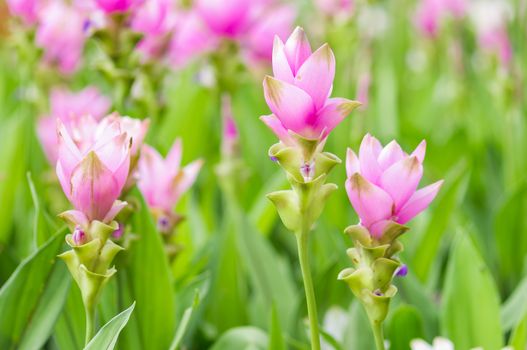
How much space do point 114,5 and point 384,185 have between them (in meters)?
0.56

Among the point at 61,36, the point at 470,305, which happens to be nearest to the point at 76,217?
the point at 470,305

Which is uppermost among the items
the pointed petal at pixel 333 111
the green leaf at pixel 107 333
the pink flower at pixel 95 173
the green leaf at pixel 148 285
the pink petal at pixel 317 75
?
the pink petal at pixel 317 75

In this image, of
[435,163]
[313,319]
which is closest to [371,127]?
[435,163]

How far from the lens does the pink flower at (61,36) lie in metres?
1.85

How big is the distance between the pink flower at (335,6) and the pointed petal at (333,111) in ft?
4.41

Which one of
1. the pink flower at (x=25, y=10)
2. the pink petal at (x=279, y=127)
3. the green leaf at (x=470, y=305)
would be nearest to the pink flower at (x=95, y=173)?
the pink petal at (x=279, y=127)

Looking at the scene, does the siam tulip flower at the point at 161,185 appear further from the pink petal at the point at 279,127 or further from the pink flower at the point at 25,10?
the pink flower at the point at 25,10

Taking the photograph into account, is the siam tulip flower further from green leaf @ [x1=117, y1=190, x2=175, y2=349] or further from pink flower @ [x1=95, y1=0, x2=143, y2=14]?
pink flower @ [x1=95, y1=0, x2=143, y2=14]

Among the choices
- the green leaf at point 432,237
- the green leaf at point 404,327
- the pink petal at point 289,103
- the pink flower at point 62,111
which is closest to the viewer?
the pink petal at point 289,103

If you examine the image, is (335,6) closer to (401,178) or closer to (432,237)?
(432,237)

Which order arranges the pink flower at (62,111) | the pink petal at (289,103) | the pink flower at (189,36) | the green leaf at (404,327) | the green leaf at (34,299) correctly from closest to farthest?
the pink petal at (289,103) → the green leaf at (34,299) → the green leaf at (404,327) → the pink flower at (62,111) → the pink flower at (189,36)

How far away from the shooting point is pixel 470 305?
42.3 inches

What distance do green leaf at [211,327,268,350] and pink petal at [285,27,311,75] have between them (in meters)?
0.42

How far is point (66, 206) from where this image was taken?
146 centimetres
